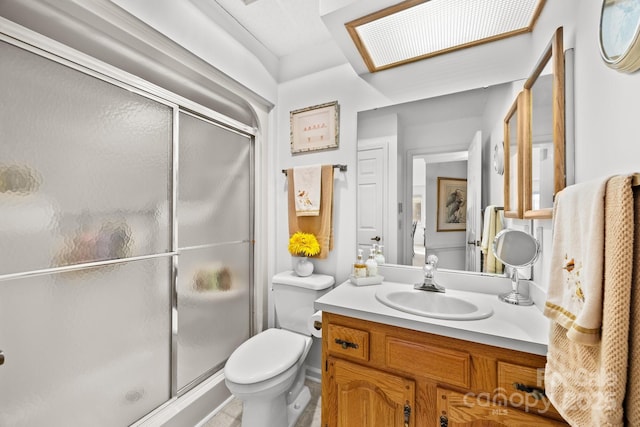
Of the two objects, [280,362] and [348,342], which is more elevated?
[348,342]

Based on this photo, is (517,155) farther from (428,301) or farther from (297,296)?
(297,296)

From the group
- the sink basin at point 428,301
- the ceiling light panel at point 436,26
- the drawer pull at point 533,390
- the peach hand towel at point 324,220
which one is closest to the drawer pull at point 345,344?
the sink basin at point 428,301

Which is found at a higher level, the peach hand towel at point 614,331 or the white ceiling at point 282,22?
the white ceiling at point 282,22

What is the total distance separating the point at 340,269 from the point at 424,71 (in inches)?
54.8

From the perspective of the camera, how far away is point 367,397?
1153 millimetres

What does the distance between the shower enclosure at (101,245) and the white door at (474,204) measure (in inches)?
62.2

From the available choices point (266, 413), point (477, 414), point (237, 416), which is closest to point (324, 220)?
point (266, 413)

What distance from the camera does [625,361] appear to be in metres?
0.51

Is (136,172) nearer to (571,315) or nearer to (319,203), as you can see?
(319,203)

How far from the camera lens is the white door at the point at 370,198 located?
1.72 metres

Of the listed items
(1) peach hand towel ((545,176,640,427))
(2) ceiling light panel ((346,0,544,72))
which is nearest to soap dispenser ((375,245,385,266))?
(1) peach hand towel ((545,176,640,427))

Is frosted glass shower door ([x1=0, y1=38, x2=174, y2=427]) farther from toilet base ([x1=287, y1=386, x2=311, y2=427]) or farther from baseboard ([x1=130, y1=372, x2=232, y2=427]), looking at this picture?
toilet base ([x1=287, y1=386, x2=311, y2=427])

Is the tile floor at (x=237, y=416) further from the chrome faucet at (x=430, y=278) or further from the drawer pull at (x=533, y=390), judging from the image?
the drawer pull at (x=533, y=390)

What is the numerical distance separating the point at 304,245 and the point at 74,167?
1.28 m
